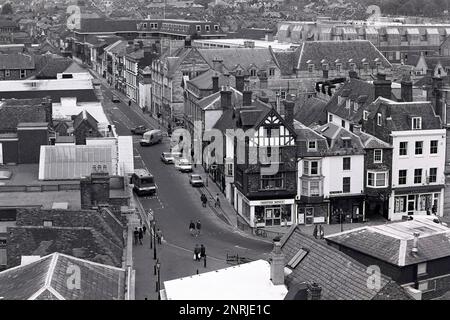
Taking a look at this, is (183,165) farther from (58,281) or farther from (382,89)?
(58,281)

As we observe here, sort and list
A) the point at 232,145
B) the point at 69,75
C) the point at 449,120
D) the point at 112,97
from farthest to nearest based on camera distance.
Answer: the point at 112,97 → the point at 69,75 → the point at 449,120 → the point at 232,145

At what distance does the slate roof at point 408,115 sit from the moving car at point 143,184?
18.6 m

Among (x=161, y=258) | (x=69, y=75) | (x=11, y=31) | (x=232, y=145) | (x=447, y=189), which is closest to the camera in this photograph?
(x=161, y=258)

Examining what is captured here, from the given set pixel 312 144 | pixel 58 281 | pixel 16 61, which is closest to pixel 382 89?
pixel 312 144

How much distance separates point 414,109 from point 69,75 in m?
41.3

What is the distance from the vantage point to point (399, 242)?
36844mm

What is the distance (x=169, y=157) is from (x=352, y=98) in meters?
18.8

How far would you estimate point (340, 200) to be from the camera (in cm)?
5906

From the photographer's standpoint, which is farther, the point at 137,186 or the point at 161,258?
the point at 137,186

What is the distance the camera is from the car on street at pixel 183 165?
7401 centimetres

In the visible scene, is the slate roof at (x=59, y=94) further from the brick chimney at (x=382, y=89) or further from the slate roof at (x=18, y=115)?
the brick chimney at (x=382, y=89)

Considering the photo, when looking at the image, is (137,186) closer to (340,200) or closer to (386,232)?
(340,200)
